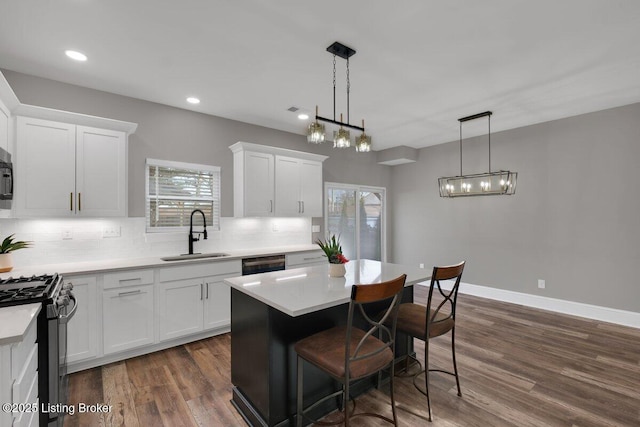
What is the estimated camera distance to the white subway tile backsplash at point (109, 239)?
3.01 meters

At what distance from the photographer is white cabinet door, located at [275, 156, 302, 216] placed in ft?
14.7

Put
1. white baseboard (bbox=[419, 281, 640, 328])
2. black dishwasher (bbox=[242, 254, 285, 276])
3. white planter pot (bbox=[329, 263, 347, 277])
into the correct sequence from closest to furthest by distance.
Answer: white planter pot (bbox=[329, 263, 347, 277]) → black dishwasher (bbox=[242, 254, 285, 276]) → white baseboard (bbox=[419, 281, 640, 328])

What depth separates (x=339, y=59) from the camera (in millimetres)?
2779

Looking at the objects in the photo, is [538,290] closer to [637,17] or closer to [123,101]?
[637,17]

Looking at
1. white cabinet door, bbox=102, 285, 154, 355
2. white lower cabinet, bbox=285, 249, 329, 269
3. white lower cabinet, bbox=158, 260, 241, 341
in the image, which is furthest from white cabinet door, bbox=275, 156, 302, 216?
white cabinet door, bbox=102, 285, 154, 355

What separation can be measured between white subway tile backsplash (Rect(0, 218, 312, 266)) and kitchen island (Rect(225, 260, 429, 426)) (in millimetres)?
1901

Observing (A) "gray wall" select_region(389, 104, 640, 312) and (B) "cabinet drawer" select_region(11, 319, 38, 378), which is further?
(A) "gray wall" select_region(389, 104, 640, 312)

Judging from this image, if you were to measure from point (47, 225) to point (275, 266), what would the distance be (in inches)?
97.6

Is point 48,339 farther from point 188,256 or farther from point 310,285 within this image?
point 188,256

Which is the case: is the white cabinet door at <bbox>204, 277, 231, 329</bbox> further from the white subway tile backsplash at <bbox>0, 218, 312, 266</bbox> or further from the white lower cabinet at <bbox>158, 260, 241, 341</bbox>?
the white subway tile backsplash at <bbox>0, 218, 312, 266</bbox>

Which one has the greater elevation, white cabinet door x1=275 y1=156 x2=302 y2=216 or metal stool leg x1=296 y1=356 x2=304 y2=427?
white cabinet door x1=275 y1=156 x2=302 y2=216

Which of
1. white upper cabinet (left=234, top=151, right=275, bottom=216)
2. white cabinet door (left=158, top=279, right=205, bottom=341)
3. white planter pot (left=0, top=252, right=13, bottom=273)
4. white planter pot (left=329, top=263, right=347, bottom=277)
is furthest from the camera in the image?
white upper cabinet (left=234, top=151, right=275, bottom=216)

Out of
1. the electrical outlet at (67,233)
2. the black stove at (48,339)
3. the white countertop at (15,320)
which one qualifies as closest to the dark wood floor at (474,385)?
the black stove at (48,339)

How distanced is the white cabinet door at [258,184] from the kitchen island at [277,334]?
1.88 metres
